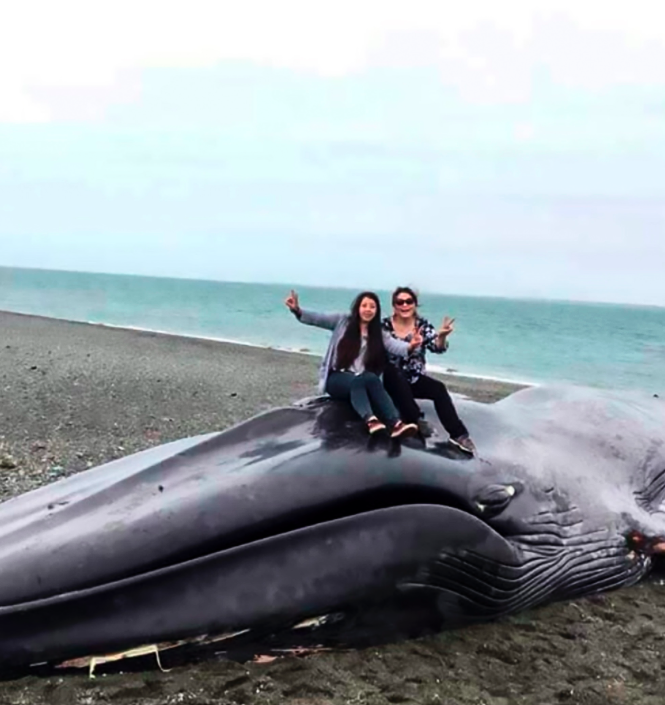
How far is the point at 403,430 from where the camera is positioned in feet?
17.7

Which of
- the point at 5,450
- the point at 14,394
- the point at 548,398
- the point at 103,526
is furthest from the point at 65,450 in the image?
the point at 103,526

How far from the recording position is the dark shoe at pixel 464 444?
18.4 feet

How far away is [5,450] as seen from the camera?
11570 millimetres

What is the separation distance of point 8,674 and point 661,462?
505cm

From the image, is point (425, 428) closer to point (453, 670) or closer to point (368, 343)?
point (368, 343)

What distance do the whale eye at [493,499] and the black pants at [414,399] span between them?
0.42 m

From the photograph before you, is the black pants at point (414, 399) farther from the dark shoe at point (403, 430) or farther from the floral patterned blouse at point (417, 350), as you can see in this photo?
the dark shoe at point (403, 430)

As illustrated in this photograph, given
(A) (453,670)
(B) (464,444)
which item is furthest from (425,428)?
(A) (453,670)

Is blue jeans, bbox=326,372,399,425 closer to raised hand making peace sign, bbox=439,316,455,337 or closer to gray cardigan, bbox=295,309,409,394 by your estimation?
gray cardigan, bbox=295,309,409,394

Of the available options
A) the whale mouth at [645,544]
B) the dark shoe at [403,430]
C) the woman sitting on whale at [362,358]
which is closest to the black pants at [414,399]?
the woman sitting on whale at [362,358]

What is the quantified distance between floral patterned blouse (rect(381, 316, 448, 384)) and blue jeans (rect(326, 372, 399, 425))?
37 cm

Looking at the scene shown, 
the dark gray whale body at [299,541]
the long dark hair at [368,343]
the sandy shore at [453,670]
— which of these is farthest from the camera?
the long dark hair at [368,343]

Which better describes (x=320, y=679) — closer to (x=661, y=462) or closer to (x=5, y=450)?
(x=661, y=462)

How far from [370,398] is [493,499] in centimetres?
97
